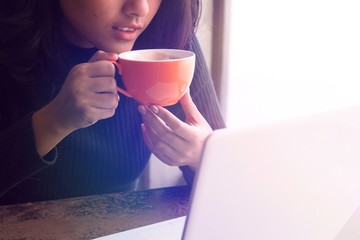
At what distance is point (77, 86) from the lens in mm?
460

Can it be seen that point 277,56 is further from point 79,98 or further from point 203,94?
point 79,98

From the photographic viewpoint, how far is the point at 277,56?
65 cm

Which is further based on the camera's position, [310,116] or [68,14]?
[68,14]

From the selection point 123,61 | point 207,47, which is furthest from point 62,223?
point 207,47

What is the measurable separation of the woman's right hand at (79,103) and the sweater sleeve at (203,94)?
0.13 metres

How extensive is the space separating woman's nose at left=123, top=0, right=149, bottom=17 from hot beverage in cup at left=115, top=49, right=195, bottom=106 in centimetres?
7

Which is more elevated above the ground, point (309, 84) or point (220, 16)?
point (220, 16)

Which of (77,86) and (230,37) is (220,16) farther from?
(77,86)

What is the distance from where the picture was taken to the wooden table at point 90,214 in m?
0.45

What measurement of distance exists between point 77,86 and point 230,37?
240mm

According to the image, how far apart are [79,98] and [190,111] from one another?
16cm

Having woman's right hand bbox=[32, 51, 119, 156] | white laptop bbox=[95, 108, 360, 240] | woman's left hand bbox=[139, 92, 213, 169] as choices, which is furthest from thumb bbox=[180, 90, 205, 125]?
white laptop bbox=[95, 108, 360, 240]

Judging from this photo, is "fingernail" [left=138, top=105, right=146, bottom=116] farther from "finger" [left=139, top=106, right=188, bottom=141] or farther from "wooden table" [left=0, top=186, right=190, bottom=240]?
"wooden table" [left=0, top=186, right=190, bottom=240]

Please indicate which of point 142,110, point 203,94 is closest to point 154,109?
point 142,110
